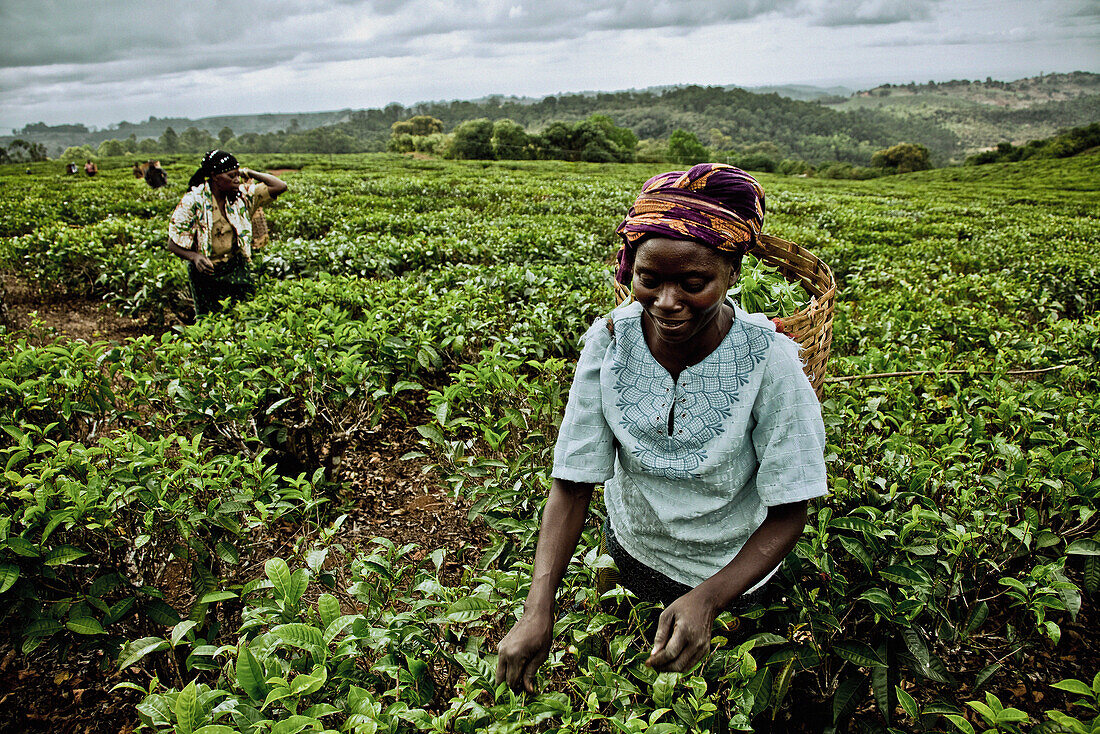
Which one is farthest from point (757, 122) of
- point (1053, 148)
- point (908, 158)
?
point (1053, 148)

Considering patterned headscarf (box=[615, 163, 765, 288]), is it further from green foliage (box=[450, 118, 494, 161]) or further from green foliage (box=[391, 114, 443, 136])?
green foliage (box=[391, 114, 443, 136])

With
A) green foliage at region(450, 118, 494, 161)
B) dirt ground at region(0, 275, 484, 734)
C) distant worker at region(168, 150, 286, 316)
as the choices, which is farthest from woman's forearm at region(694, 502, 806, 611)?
green foliage at region(450, 118, 494, 161)

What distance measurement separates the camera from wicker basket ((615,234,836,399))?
77.6 inches

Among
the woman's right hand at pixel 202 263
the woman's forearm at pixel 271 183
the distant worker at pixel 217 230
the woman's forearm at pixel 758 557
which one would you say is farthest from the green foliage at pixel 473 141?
the woman's forearm at pixel 758 557

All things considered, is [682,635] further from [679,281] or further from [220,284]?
[220,284]

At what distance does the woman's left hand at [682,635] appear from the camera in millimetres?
1182

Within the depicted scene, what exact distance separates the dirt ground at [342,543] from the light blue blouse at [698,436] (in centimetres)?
147

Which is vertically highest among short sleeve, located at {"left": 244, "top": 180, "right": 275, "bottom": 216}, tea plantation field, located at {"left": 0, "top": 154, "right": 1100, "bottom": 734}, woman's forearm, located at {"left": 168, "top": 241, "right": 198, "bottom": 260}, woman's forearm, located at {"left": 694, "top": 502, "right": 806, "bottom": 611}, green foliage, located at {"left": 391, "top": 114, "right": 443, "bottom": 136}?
green foliage, located at {"left": 391, "top": 114, "right": 443, "bottom": 136}

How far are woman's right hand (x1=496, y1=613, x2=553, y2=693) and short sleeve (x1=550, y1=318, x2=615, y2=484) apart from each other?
34cm

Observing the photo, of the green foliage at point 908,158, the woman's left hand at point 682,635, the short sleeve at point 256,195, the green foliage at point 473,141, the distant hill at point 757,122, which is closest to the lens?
the woman's left hand at point 682,635

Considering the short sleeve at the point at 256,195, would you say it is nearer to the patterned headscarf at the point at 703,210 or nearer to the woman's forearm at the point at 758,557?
the patterned headscarf at the point at 703,210

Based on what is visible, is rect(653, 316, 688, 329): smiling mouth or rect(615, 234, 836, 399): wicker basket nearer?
rect(653, 316, 688, 329): smiling mouth

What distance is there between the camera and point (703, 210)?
123cm

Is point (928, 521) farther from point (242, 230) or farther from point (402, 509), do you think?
point (242, 230)
